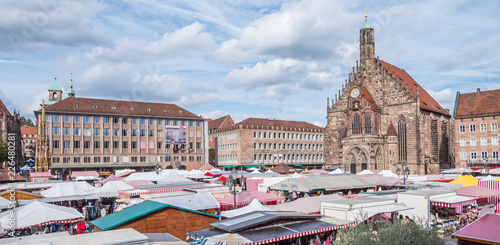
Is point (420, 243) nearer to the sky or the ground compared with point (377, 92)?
nearer to the ground

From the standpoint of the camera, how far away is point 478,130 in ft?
195

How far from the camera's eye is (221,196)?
2645 centimetres

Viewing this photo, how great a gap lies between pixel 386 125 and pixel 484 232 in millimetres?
53590

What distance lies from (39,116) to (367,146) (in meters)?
53.6

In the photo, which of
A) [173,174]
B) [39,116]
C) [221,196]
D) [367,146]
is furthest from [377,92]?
[39,116]

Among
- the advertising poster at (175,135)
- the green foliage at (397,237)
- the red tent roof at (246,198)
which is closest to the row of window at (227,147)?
the advertising poster at (175,135)

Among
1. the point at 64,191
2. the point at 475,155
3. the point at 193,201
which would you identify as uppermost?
the point at 475,155

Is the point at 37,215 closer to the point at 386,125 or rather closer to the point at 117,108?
the point at 386,125

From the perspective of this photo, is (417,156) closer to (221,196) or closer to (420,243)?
Answer: (221,196)

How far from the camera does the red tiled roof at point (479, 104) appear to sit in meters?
59.2

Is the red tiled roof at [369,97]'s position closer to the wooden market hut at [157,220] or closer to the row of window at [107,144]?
the row of window at [107,144]

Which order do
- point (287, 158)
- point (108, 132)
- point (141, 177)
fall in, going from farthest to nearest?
point (287, 158) → point (108, 132) → point (141, 177)

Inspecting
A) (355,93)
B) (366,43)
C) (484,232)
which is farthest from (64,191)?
(366,43)

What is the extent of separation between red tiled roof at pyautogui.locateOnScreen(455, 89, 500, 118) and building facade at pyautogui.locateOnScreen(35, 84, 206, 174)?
4640 cm
